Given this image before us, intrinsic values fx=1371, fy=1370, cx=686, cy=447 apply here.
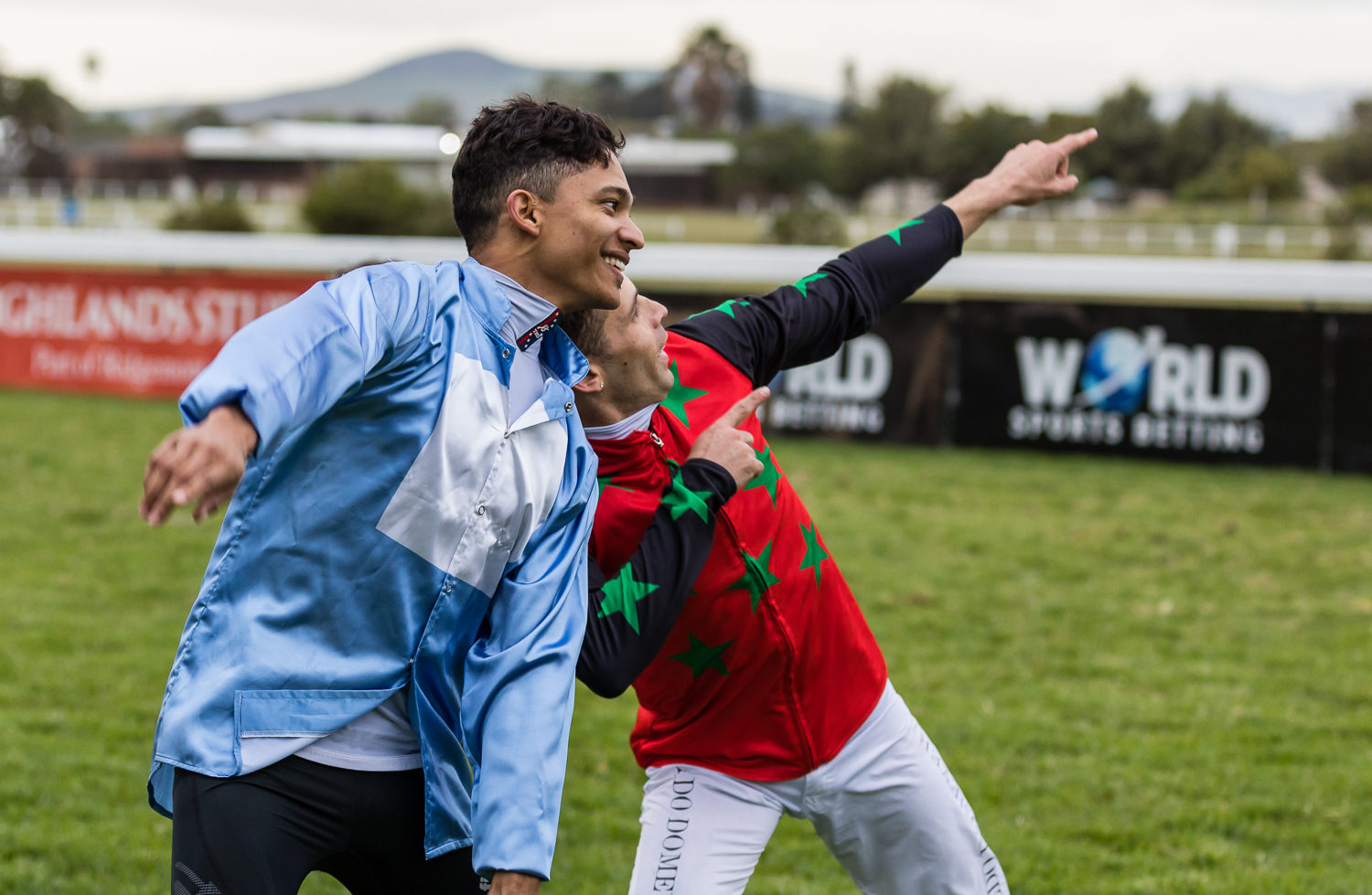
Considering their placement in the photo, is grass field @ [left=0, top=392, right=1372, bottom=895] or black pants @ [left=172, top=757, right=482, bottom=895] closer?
black pants @ [left=172, top=757, right=482, bottom=895]

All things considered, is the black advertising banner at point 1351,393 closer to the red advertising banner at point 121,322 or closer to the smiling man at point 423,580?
the red advertising banner at point 121,322

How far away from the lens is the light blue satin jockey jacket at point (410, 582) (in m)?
2.33

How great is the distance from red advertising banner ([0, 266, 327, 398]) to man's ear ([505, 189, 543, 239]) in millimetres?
12608

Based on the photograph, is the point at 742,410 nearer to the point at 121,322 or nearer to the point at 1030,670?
the point at 1030,670

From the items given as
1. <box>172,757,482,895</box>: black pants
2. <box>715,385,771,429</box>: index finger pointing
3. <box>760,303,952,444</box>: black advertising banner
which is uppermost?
<box>715,385,771,429</box>: index finger pointing

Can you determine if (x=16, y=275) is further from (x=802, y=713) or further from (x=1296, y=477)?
(x=802, y=713)

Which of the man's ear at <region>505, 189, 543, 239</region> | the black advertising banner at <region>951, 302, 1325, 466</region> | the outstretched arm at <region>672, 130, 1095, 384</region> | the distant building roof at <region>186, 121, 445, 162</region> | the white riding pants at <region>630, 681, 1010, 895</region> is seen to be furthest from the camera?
the distant building roof at <region>186, 121, 445, 162</region>

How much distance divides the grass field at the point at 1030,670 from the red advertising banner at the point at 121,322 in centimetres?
299

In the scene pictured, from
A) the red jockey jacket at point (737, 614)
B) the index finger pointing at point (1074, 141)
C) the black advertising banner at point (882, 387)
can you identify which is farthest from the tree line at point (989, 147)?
the red jockey jacket at point (737, 614)

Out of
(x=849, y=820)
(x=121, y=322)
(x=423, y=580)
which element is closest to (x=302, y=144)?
(x=121, y=322)

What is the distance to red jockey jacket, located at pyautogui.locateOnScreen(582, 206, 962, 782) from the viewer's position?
3105 millimetres

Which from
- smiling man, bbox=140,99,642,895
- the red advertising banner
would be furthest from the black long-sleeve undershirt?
the red advertising banner

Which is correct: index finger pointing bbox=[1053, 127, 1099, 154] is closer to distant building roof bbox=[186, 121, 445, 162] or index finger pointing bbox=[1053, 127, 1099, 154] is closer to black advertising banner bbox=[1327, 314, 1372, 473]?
black advertising banner bbox=[1327, 314, 1372, 473]

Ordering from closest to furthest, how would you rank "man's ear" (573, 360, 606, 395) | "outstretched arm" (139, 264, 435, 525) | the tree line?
"outstretched arm" (139, 264, 435, 525), "man's ear" (573, 360, 606, 395), the tree line
